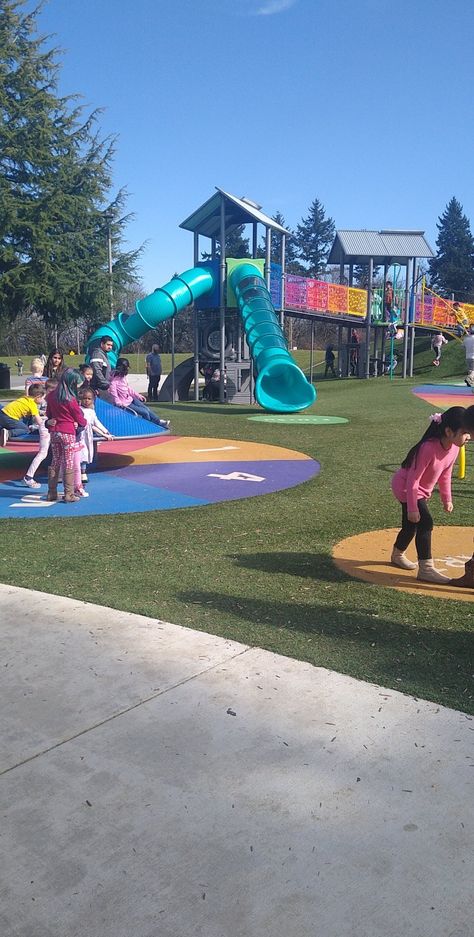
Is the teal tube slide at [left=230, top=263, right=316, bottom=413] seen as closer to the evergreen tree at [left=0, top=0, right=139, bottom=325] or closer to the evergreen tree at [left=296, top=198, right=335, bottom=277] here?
the evergreen tree at [left=0, top=0, right=139, bottom=325]

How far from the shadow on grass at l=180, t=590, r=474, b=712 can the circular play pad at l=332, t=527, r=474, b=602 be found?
0.74m

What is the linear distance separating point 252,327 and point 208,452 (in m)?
9.87

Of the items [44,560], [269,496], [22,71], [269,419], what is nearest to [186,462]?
[269,496]

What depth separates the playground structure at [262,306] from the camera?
20906mm

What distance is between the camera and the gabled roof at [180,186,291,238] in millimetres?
24250

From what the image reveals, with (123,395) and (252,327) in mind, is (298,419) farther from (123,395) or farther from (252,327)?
(123,395)

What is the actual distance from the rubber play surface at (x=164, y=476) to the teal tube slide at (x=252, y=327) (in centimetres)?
640

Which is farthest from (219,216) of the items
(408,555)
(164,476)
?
(408,555)

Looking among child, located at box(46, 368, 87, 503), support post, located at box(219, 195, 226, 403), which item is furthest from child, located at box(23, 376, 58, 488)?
support post, located at box(219, 195, 226, 403)

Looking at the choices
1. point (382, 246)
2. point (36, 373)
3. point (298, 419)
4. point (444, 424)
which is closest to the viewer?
point (444, 424)

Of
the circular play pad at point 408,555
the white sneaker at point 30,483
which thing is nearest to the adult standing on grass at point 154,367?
the white sneaker at point 30,483

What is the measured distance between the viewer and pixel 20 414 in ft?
32.0

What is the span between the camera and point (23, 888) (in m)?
2.28

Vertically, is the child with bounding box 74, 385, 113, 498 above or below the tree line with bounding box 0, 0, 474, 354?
below
